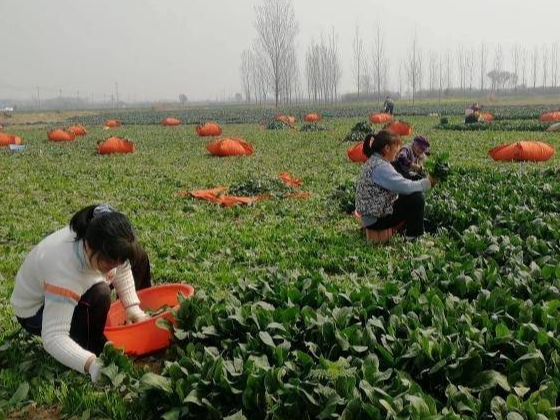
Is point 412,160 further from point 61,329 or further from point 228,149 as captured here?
point 228,149

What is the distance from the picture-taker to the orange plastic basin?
390 centimetres

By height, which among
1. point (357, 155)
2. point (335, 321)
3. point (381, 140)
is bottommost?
point (335, 321)

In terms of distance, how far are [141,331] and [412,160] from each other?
5.31 m

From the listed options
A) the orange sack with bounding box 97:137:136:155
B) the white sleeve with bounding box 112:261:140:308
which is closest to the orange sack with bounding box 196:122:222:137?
the orange sack with bounding box 97:137:136:155

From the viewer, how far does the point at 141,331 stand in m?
3.95

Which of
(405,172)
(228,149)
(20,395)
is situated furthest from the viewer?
(228,149)

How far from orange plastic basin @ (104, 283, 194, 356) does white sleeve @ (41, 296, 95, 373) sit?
55cm

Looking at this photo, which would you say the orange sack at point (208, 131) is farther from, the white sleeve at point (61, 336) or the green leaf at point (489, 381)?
the green leaf at point (489, 381)

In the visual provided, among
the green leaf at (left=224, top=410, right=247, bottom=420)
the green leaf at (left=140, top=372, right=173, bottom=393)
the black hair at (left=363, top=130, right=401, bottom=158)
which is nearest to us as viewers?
the green leaf at (left=224, top=410, right=247, bottom=420)

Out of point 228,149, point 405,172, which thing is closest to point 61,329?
point 405,172

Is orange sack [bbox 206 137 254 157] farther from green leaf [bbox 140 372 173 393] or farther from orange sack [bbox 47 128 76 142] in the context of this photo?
green leaf [bbox 140 372 173 393]

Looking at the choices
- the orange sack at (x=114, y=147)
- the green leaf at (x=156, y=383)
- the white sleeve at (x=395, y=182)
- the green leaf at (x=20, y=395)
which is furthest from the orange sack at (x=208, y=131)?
the green leaf at (x=156, y=383)

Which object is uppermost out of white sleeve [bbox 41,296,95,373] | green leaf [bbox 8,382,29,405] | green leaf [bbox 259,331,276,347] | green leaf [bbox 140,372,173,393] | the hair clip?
the hair clip

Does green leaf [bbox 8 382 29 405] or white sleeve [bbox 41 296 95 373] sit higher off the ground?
white sleeve [bbox 41 296 95 373]
